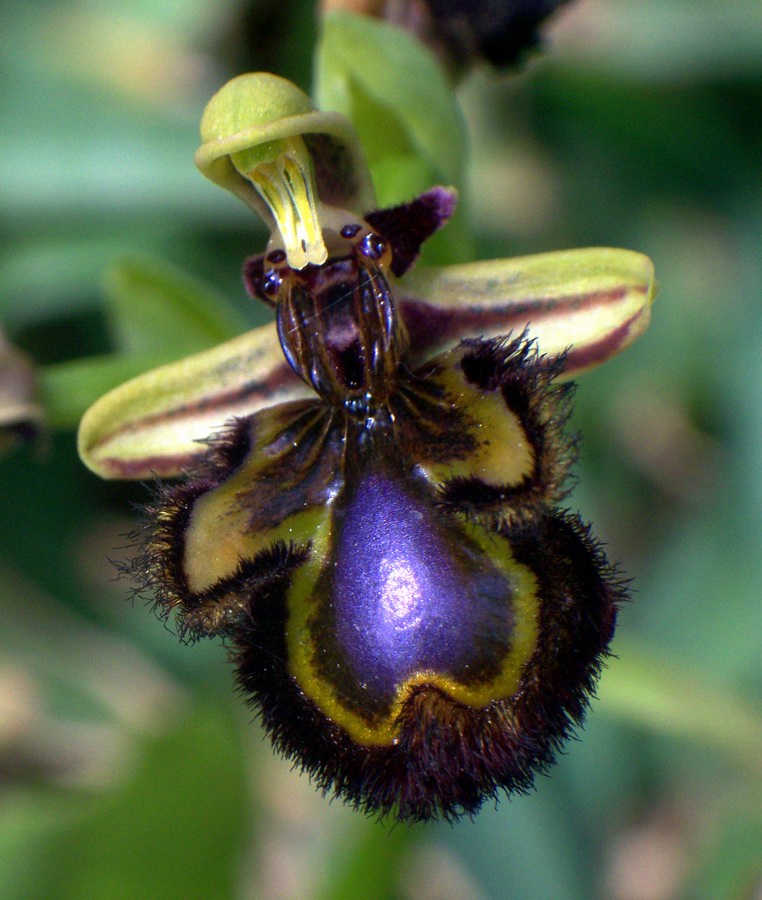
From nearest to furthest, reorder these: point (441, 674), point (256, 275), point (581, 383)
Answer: point (441, 674) < point (256, 275) < point (581, 383)

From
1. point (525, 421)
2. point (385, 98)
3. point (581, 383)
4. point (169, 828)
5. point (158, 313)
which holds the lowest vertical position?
point (169, 828)

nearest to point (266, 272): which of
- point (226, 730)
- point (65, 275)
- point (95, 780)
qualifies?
point (226, 730)

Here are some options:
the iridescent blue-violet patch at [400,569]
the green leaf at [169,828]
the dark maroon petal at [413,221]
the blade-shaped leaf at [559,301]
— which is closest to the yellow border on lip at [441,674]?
the iridescent blue-violet patch at [400,569]

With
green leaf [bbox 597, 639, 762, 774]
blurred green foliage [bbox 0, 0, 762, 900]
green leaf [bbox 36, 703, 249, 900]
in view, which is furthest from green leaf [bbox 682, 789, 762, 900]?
green leaf [bbox 36, 703, 249, 900]

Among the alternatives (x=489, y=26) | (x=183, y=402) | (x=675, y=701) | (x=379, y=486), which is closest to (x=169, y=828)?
(x=675, y=701)

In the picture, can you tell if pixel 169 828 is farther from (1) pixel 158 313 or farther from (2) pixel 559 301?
(2) pixel 559 301

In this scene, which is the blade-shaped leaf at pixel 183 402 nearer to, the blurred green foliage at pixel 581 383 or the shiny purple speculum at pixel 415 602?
the shiny purple speculum at pixel 415 602

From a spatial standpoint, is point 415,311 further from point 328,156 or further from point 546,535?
point 546,535
